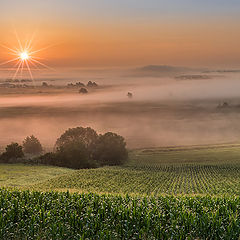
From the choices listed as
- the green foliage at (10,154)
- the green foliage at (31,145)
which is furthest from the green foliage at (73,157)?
the green foliage at (31,145)

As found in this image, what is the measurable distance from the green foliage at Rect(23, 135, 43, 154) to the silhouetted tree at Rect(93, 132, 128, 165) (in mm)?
52087

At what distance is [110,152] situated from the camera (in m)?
108

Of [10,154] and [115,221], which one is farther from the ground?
[10,154]

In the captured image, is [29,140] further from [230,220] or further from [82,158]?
[230,220]

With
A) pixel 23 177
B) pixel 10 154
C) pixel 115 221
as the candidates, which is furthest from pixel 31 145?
pixel 115 221

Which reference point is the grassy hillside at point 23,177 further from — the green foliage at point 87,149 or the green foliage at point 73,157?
the green foliage at point 87,149

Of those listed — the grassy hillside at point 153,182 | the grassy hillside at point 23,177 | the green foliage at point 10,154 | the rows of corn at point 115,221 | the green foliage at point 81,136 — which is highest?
the green foliage at point 81,136

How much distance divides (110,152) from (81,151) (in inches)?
523

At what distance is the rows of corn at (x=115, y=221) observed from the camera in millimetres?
16422

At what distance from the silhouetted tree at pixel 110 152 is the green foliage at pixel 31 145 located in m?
52.1

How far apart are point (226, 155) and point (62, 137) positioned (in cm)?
5902

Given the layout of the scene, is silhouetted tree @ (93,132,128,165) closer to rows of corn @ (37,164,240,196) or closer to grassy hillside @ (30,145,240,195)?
grassy hillside @ (30,145,240,195)

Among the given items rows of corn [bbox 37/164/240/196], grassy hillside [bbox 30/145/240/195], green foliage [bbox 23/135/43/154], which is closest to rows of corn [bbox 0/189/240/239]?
grassy hillside [bbox 30/145/240/195]

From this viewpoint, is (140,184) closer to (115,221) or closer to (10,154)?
(115,221)
